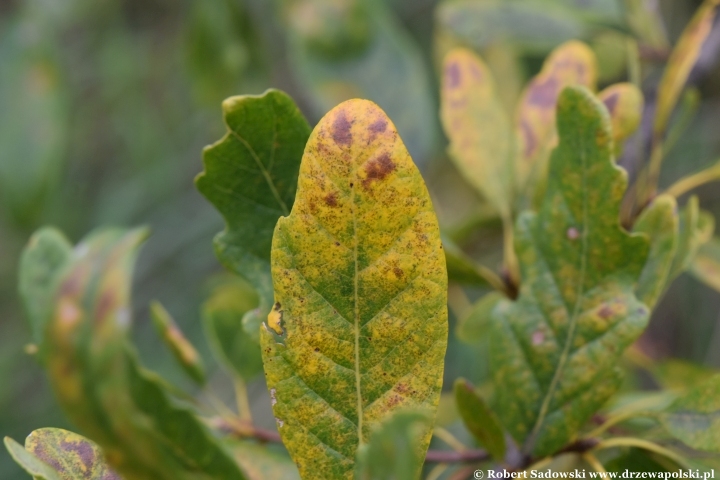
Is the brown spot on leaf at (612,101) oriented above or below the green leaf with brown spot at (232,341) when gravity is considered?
above

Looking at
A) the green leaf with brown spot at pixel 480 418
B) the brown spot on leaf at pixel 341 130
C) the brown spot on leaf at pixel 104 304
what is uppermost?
the brown spot on leaf at pixel 341 130

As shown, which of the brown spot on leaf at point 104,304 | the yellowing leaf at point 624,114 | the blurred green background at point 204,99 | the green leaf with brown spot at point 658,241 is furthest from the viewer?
the blurred green background at point 204,99

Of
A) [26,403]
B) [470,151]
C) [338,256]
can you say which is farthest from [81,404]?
[26,403]

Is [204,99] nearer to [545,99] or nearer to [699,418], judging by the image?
[545,99]

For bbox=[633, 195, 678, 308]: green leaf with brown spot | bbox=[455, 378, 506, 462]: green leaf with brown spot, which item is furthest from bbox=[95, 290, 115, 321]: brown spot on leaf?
bbox=[633, 195, 678, 308]: green leaf with brown spot

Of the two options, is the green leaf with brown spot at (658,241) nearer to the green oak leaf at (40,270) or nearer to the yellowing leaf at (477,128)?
the yellowing leaf at (477,128)

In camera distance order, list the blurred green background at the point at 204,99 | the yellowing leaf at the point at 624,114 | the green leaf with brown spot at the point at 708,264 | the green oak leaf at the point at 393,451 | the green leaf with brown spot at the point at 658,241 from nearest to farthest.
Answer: the green oak leaf at the point at 393,451 → the green leaf with brown spot at the point at 658,241 → the yellowing leaf at the point at 624,114 → the green leaf with brown spot at the point at 708,264 → the blurred green background at the point at 204,99

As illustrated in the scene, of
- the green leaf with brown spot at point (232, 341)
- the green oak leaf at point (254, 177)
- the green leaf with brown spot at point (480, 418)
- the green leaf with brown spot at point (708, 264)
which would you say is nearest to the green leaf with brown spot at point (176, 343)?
the green leaf with brown spot at point (232, 341)

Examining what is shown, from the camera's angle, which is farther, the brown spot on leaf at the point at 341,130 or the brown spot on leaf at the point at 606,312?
the brown spot on leaf at the point at 606,312

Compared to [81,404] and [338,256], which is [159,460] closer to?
[81,404]
